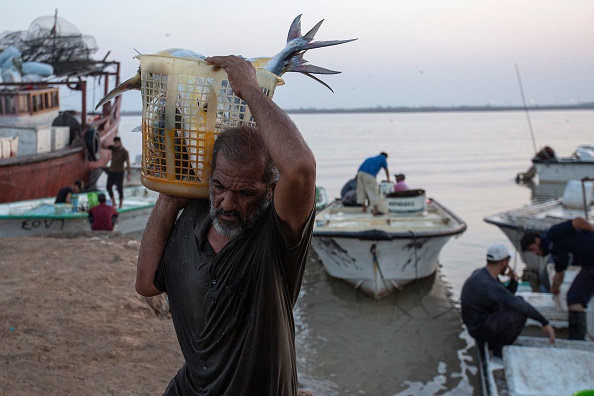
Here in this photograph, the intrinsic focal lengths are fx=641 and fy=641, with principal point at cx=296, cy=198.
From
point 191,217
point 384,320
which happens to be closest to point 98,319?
point 191,217

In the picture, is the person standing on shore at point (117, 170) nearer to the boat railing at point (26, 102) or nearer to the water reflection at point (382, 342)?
the boat railing at point (26, 102)

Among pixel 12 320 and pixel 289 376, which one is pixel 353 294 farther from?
pixel 289 376

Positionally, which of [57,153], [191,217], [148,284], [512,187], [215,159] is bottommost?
[512,187]

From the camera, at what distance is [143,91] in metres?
2.21

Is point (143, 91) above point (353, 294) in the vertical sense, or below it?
above

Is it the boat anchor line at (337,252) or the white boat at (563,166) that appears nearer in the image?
the boat anchor line at (337,252)

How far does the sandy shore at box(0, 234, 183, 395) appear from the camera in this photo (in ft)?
15.1

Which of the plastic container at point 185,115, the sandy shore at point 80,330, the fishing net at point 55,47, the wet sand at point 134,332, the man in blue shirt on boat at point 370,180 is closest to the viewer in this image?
the plastic container at point 185,115

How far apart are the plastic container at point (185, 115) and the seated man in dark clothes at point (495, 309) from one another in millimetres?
4923

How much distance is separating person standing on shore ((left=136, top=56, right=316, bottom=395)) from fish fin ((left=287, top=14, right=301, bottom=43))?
1.20 feet

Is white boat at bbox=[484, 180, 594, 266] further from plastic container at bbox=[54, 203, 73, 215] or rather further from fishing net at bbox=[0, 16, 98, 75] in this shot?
fishing net at bbox=[0, 16, 98, 75]

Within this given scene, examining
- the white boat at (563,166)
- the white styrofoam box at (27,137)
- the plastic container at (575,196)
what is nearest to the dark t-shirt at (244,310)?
the plastic container at (575,196)

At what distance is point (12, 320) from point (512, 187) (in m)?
26.0

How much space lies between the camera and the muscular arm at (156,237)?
87.4 inches
